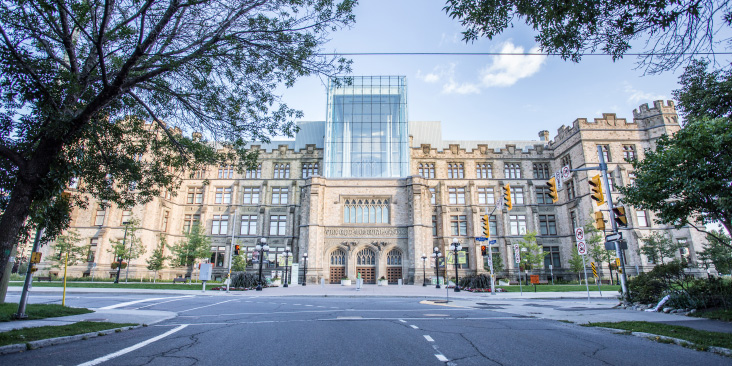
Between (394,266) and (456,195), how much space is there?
1230cm

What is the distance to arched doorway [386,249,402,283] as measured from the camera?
1473 inches

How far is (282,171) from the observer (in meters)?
45.4

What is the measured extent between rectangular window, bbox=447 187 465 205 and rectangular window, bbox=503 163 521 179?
5796 mm

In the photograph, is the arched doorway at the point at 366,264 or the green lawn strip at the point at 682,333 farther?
the arched doorway at the point at 366,264

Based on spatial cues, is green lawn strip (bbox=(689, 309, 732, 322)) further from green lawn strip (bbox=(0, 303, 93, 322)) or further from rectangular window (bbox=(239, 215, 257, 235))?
rectangular window (bbox=(239, 215, 257, 235))

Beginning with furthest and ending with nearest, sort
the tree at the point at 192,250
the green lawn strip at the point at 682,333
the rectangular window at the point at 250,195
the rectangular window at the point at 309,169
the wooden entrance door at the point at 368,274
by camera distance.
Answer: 1. the rectangular window at the point at 309,169
2. the rectangular window at the point at 250,195
3. the wooden entrance door at the point at 368,274
4. the tree at the point at 192,250
5. the green lawn strip at the point at 682,333

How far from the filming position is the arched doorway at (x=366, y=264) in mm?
37719

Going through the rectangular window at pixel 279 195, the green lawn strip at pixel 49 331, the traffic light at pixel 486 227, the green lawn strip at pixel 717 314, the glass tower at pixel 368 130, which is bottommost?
the green lawn strip at pixel 49 331

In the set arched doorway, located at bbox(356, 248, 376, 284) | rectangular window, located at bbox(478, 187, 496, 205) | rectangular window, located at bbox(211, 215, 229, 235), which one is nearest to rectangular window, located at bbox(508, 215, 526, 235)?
rectangular window, located at bbox(478, 187, 496, 205)

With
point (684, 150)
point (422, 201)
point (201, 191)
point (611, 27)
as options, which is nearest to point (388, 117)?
point (422, 201)

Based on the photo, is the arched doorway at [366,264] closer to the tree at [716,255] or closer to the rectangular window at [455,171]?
the rectangular window at [455,171]

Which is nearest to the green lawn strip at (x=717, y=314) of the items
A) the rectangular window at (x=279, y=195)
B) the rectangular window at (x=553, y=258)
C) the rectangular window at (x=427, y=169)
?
the rectangular window at (x=553, y=258)

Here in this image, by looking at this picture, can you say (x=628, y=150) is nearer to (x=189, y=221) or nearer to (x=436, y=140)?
(x=436, y=140)

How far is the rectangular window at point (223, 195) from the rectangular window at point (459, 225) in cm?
2671
